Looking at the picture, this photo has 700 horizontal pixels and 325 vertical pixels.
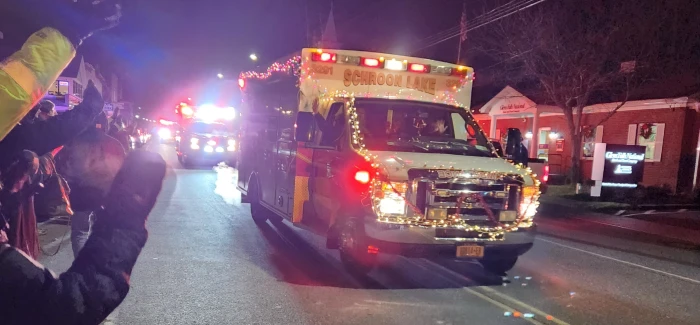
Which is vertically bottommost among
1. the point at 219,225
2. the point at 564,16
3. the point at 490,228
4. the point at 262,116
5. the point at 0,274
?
the point at 219,225

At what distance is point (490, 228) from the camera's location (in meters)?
6.00

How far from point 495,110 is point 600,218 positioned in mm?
14396

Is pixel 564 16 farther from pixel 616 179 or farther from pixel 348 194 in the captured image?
pixel 348 194

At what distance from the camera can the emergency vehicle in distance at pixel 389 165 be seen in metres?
5.80

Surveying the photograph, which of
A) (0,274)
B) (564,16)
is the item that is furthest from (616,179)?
(0,274)

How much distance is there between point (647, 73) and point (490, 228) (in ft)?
49.2

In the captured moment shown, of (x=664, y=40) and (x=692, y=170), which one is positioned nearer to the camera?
(x=664, y=40)

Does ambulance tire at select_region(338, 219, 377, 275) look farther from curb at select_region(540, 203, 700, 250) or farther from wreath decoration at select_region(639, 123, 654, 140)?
wreath decoration at select_region(639, 123, 654, 140)

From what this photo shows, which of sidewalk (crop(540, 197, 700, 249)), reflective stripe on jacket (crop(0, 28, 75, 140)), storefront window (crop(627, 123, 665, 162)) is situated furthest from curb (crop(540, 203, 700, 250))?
reflective stripe on jacket (crop(0, 28, 75, 140))

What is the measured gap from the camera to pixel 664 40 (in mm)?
17141

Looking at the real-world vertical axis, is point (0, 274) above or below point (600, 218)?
above

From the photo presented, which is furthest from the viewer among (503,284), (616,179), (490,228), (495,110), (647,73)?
(495,110)

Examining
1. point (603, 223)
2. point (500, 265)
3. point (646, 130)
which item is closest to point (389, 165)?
point (500, 265)

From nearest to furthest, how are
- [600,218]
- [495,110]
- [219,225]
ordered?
1. [219,225]
2. [600,218]
3. [495,110]
